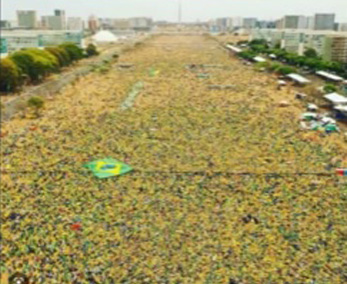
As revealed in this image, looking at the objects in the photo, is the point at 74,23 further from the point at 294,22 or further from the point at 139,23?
the point at 139,23

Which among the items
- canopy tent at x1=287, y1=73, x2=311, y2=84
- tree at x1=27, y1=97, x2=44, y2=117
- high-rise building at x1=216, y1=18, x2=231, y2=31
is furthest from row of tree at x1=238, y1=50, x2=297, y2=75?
high-rise building at x1=216, y1=18, x2=231, y2=31

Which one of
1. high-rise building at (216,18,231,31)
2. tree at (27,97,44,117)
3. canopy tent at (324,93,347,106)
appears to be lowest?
tree at (27,97,44,117)

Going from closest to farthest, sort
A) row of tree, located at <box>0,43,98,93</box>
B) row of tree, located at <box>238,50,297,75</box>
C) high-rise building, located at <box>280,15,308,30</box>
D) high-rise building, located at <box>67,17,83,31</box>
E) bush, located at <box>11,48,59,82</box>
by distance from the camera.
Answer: row of tree, located at <box>0,43,98,93</box>
bush, located at <box>11,48,59,82</box>
row of tree, located at <box>238,50,297,75</box>
high-rise building, located at <box>280,15,308,30</box>
high-rise building, located at <box>67,17,83,31</box>

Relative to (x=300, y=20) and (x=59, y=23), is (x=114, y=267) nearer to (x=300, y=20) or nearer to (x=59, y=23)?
(x=300, y=20)

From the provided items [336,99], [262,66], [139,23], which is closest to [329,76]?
[262,66]

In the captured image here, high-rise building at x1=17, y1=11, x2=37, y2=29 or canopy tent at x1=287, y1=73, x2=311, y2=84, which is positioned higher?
high-rise building at x1=17, y1=11, x2=37, y2=29

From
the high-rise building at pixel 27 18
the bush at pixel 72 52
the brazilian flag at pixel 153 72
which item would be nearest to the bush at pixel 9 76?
the brazilian flag at pixel 153 72

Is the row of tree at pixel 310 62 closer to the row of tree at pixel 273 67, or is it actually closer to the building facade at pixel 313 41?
the row of tree at pixel 273 67

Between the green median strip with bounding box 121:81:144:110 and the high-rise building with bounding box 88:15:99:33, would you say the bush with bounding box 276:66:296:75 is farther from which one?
the high-rise building with bounding box 88:15:99:33
